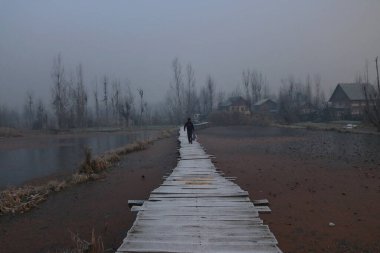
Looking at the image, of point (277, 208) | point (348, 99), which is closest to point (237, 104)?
point (348, 99)

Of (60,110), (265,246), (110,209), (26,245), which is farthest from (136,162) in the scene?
(60,110)

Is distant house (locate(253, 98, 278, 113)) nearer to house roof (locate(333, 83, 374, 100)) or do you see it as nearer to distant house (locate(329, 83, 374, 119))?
distant house (locate(329, 83, 374, 119))

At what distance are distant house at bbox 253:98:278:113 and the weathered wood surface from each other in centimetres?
7448

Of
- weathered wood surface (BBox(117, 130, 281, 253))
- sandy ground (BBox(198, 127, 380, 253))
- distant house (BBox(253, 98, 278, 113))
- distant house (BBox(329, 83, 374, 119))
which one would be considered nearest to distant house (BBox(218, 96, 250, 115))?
distant house (BBox(253, 98, 278, 113))

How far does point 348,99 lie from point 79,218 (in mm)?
66176

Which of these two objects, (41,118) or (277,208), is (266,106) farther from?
(277,208)

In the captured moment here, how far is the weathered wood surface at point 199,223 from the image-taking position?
5516mm

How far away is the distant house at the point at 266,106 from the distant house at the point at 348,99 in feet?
47.5

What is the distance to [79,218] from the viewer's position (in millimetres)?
9695

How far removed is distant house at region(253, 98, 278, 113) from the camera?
274ft

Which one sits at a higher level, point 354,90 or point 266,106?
point 354,90

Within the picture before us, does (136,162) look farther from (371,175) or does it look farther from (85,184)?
(371,175)

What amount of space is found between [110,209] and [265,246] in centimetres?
579

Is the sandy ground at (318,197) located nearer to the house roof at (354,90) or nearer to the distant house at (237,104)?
the house roof at (354,90)
